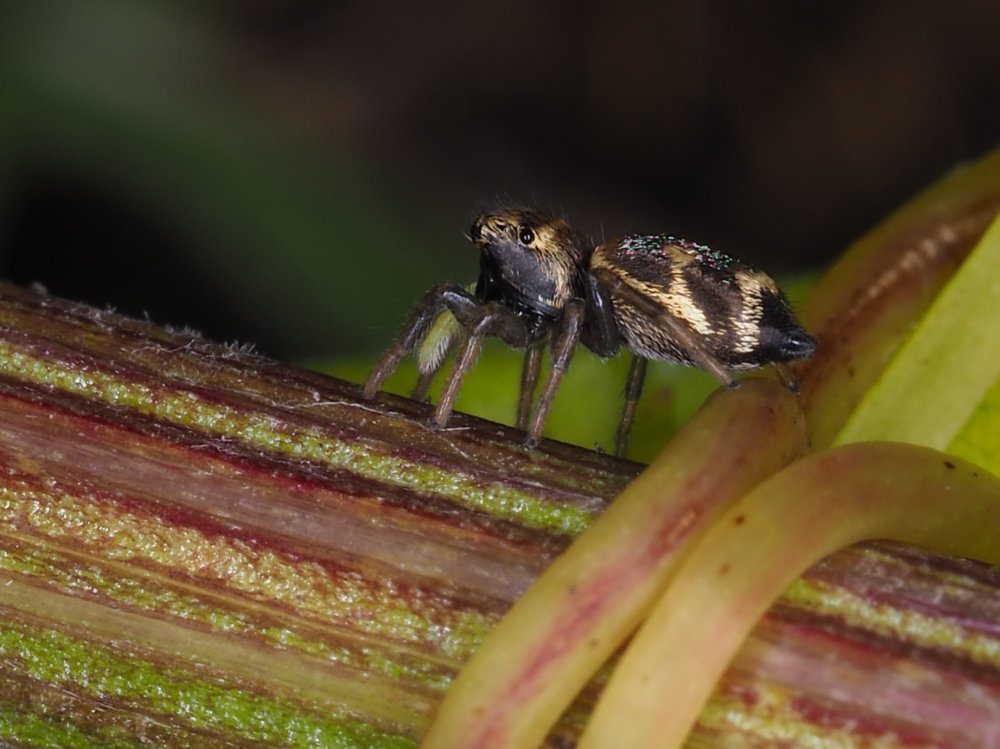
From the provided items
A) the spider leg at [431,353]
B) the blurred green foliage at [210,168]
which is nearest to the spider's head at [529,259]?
the spider leg at [431,353]

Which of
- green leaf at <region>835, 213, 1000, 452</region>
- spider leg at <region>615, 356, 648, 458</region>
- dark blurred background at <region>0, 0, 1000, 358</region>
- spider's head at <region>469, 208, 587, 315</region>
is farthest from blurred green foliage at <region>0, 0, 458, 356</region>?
green leaf at <region>835, 213, 1000, 452</region>

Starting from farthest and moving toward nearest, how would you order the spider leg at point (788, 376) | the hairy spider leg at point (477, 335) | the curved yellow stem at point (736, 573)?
the spider leg at point (788, 376), the hairy spider leg at point (477, 335), the curved yellow stem at point (736, 573)

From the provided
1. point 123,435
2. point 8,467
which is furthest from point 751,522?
point 8,467

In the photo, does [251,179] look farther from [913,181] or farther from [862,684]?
[862,684]

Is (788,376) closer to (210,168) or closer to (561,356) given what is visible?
(561,356)

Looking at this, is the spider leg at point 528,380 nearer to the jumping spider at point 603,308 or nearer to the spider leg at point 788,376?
the jumping spider at point 603,308
